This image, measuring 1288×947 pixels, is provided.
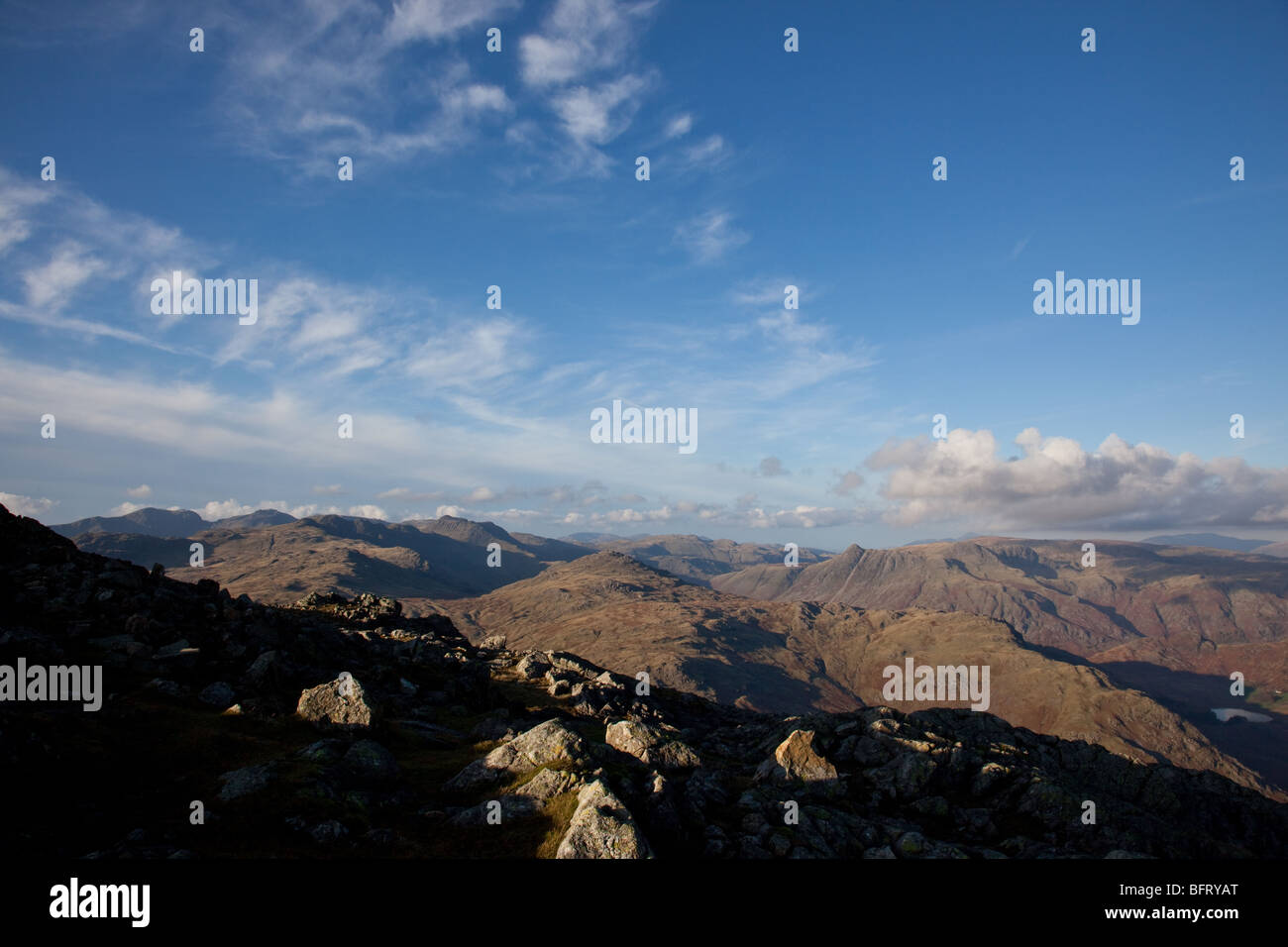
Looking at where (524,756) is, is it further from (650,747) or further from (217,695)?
(217,695)

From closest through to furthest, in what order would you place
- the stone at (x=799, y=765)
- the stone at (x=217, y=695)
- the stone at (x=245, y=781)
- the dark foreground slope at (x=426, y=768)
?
the dark foreground slope at (x=426, y=768) < the stone at (x=245, y=781) < the stone at (x=217, y=695) < the stone at (x=799, y=765)

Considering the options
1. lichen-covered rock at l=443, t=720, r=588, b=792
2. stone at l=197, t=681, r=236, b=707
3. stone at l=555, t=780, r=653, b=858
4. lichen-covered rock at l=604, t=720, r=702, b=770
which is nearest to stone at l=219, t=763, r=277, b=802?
lichen-covered rock at l=443, t=720, r=588, b=792

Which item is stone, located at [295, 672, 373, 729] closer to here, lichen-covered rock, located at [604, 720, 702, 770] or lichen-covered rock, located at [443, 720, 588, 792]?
lichen-covered rock, located at [443, 720, 588, 792]

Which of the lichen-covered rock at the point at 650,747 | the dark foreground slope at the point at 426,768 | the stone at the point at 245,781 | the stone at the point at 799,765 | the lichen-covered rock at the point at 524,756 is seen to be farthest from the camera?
the stone at the point at 799,765

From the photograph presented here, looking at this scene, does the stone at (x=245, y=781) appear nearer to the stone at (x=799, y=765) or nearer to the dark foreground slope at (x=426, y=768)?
the dark foreground slope at (x=426, y=768)

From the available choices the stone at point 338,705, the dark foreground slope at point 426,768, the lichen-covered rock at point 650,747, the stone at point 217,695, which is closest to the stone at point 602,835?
the dark foreground slope at point 426,768

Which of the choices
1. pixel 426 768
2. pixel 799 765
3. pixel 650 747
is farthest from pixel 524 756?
pixel 799 765

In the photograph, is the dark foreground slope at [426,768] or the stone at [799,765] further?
the stone at [799,765]

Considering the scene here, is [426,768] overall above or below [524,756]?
below
